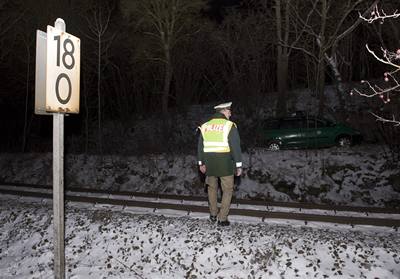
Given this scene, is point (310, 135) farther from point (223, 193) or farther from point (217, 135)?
point (217, 135)

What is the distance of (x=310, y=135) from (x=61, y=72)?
48.7 feet

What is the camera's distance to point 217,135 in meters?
7.50

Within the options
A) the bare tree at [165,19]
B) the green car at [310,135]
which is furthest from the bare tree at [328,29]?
the bare tree at [165,19]

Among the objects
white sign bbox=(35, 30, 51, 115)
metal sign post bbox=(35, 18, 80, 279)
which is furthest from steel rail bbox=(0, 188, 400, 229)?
white sign bbox=(35, 30, 51, 115)

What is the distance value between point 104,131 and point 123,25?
702 centimetres

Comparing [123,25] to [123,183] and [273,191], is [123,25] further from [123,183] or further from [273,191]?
[273,191]

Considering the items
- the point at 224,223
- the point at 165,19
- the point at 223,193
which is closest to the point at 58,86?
the point at 223,193

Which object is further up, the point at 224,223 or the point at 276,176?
the point at 276,176

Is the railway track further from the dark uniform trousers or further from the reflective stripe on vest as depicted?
the reflective stripe on vest

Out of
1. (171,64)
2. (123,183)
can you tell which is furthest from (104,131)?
(123,183)

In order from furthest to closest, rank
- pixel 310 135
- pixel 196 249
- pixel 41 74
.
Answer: pixel 310 135
pixel 196 249
pixel 41 74

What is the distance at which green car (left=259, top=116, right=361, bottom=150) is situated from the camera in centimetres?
1794

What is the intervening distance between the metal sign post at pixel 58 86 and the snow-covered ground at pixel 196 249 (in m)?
2.04

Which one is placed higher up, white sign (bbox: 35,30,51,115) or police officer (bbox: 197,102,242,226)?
white sign (bbox: 35,30,51,115)
